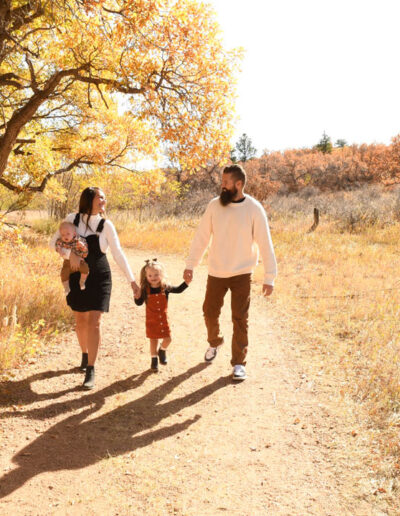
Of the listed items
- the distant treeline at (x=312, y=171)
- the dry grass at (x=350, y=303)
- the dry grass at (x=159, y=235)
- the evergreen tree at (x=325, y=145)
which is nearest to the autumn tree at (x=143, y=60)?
the dry grass at (x=350, y=303)

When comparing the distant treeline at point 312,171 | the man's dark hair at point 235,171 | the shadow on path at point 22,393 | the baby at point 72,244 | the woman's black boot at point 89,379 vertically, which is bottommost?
the shadow on path at point 22,393

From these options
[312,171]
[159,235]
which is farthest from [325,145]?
[159,235]

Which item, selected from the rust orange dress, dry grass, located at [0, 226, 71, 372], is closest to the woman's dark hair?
the rust orange dress

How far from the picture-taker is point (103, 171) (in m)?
12.5

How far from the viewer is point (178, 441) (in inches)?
136

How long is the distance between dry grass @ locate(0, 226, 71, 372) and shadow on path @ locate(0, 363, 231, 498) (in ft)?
4.12

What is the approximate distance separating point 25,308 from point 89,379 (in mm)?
→ 2118

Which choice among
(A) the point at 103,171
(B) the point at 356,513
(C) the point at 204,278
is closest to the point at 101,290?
(B) the point at 356,513

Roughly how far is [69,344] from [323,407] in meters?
3.39

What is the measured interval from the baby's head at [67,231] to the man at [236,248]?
1.27 meters

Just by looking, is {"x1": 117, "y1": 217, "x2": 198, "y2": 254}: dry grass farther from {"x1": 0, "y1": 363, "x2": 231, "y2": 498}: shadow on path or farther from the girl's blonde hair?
{"x1": 0, "y1": 363, "x2": 231, "y2": 498}: shadow on path

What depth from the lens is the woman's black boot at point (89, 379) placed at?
4.30m

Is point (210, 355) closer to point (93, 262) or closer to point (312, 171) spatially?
point (93, 262)

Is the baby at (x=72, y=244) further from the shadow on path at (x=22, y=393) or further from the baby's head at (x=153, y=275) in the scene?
the shadow on path at (x=22, y=393)
